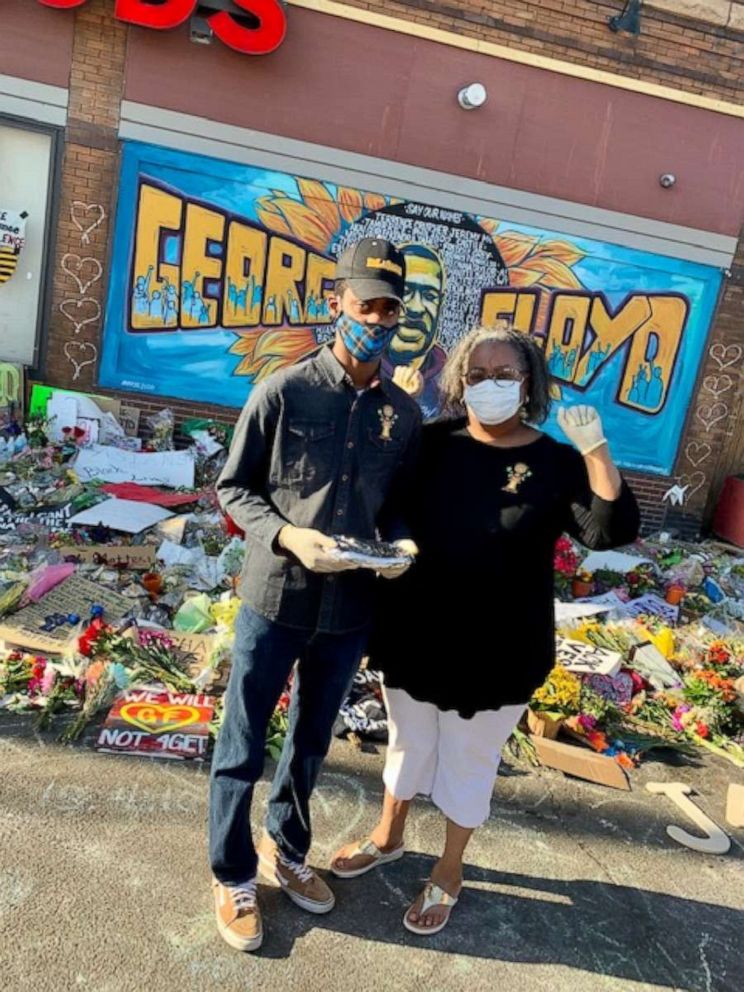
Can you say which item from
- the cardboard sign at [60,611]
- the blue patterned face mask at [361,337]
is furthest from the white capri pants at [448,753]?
the cardboard sign at [60,611]

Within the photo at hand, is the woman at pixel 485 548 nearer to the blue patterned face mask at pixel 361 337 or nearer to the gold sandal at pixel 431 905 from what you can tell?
the gold sandal at pixel 431 905

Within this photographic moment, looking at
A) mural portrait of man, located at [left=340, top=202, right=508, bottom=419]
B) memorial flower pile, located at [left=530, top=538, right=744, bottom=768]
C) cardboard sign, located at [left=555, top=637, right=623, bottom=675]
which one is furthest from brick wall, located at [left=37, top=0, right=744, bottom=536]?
cardboard sign, located at [left=555, top=637, right=623, bottom=675]

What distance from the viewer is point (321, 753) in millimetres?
2516

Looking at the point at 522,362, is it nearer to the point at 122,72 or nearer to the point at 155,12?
the point at 155,12

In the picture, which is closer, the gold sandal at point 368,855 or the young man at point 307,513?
the young man at point 307,513

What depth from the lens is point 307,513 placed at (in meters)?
2.23

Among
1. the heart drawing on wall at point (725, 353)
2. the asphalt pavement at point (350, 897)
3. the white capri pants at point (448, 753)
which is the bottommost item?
the asphalt pavement at point (350, 897)

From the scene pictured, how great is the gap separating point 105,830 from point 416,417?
1.99 meters

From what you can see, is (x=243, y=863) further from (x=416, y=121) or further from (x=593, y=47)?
(x=593, y=47)

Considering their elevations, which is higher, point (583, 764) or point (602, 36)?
point (602, 36)

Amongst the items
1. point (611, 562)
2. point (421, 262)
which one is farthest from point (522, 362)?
A: point (421, 262)

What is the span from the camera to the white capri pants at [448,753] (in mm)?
2541

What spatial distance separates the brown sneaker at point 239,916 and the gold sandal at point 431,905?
541 mm

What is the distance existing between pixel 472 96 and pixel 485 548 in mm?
7008
